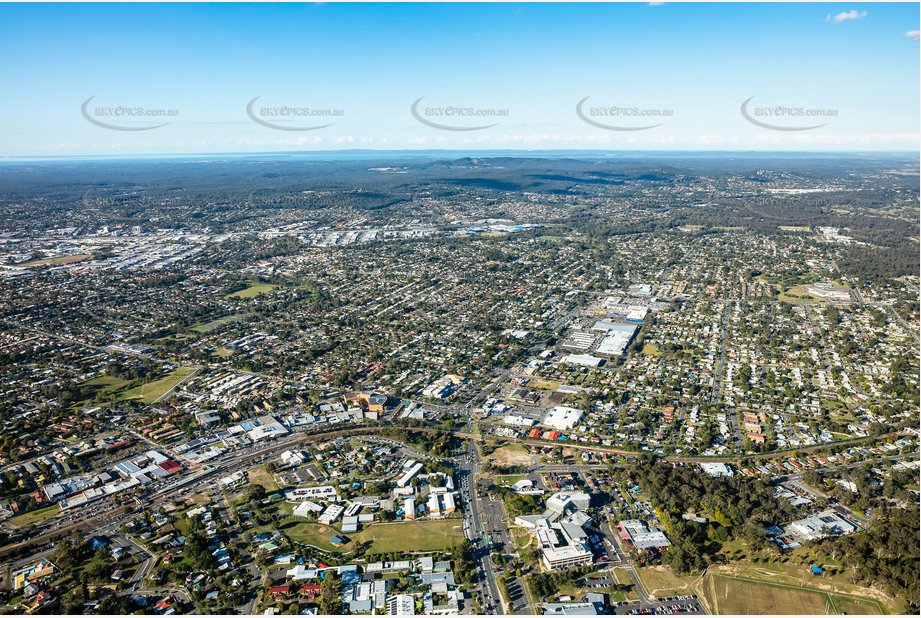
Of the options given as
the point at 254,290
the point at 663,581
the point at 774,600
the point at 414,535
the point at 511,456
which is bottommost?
the point at 774,600

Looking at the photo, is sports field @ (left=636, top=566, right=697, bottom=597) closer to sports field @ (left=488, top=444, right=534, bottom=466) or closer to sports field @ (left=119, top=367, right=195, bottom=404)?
sports field @ (left=488, top=444, right=534, bottom=466)

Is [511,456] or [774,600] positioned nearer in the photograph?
[774,600]

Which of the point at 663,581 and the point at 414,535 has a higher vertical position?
the point at 414,535

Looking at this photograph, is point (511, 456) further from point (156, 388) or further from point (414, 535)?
point (156, 388)

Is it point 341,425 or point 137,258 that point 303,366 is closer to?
point 341,425

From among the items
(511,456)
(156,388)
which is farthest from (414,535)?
(156,388)

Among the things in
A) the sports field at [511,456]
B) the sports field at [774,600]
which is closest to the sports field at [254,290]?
the sports field at [511,456]

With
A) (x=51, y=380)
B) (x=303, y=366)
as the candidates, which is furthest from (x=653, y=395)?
(x=51, y=380)

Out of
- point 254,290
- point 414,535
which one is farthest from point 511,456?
point 254,290

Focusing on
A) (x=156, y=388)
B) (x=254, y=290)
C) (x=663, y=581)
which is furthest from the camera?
(x=254, y=290)

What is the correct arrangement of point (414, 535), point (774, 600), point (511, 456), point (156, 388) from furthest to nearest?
1. point (156, 388)
2. point (511, 456)
3. point (414, 535)
4. point (774, 600)

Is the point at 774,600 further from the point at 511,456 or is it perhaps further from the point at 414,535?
the point at 414,535
